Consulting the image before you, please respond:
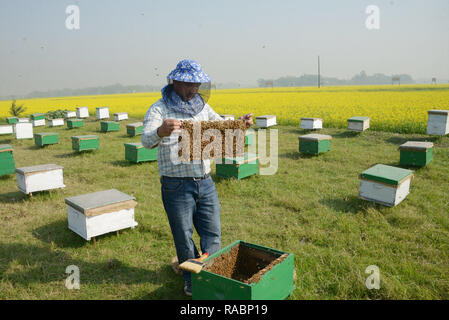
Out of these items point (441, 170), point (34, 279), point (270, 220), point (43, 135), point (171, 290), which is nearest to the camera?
point (171, 290)

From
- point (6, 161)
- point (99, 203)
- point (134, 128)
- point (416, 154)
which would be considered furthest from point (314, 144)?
point (6, 161)

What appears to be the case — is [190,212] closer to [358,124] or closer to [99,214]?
[99,214]

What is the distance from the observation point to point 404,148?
306 inches

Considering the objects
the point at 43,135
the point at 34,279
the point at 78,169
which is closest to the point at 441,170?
the point at 34,279

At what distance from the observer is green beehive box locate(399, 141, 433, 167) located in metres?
7.56

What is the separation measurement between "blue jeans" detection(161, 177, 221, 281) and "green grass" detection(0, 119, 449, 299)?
0.65 meters

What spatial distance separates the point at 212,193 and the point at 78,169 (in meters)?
7.13

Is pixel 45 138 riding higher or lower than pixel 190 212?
higher

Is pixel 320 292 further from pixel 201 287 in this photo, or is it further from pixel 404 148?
pixel 404 148

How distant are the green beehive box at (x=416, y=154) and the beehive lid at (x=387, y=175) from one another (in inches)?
92.7

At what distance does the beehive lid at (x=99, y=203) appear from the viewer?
4355 millimetres

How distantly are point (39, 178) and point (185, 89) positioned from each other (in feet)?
16.2

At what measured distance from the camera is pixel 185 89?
2.92m

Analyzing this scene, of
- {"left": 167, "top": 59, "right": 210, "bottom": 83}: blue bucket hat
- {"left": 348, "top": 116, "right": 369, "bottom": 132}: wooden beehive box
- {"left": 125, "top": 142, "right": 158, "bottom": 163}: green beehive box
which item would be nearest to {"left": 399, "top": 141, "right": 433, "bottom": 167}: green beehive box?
{"left": 348, "top": 116, "right": 369, "bottom": 132}: wooden beehive box
